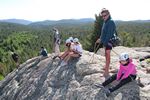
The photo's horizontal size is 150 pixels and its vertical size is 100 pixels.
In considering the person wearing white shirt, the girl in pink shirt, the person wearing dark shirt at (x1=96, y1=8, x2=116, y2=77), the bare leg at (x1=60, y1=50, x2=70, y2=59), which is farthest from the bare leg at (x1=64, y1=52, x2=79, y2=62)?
the girl in pink shirt

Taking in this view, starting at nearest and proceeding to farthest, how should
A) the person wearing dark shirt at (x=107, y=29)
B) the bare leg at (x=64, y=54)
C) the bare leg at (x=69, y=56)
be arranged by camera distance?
the person wearing dark shirt at (x=107, y=29), the bare leg at (x=69, y=56), the bare leg at (x=64, y=54)

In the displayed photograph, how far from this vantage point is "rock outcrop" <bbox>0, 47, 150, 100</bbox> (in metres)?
12.1

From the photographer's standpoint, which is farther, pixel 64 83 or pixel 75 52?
pixel 75 52

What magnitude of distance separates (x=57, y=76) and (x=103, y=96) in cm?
461

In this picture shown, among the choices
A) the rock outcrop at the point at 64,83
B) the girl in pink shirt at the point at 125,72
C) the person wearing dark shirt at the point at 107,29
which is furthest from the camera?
the person wearing dark shirt at the point at 107,29

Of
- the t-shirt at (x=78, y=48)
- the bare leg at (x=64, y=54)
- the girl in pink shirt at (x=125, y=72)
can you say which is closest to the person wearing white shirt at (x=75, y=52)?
the t-shirt at (x=78, y=48)

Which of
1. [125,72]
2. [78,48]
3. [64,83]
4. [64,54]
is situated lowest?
[64,83]

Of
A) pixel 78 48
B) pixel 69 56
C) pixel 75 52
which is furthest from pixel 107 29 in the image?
pixel 69 56

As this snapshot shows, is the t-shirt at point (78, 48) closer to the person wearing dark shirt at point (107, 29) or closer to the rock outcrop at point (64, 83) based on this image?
the rock outcrop at point (64, 83)

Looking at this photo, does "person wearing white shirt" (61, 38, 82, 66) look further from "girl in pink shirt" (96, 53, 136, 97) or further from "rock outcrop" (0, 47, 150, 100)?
"girl in pink shirt" (96, 53, 136, 97)

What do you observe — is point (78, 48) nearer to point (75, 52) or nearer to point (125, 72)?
point (75, 52)

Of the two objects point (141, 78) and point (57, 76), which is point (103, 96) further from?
point (57, 76)

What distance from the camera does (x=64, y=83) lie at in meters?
15.1

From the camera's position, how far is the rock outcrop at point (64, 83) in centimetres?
1209
